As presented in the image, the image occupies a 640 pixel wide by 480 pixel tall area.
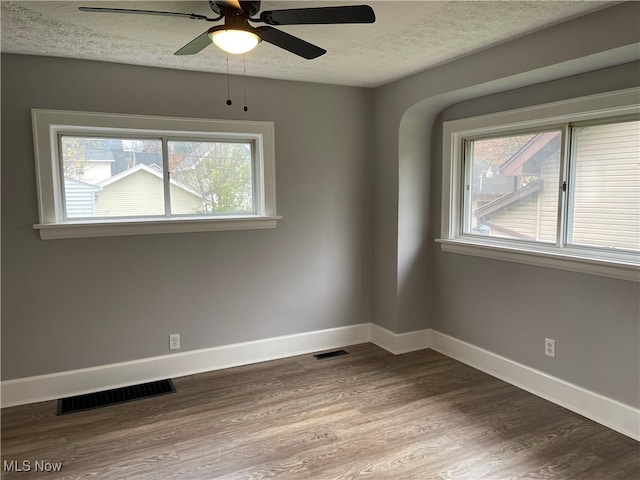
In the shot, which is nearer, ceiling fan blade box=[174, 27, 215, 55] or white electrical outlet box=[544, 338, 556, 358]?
ceiling fan blade box=[174, 27, 215, 55]

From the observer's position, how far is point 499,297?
3387 millimetres

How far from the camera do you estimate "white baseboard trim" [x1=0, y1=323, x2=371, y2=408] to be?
9.96ft

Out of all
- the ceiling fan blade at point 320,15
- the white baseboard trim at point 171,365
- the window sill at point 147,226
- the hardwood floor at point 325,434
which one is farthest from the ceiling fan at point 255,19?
the white baseboard trim at point 171,365

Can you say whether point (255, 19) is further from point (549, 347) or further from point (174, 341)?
point (549, 347)

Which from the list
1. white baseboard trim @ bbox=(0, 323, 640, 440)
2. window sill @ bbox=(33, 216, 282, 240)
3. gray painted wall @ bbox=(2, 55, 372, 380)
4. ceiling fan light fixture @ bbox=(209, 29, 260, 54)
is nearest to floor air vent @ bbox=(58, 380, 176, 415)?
white baseboard trim @ bbox=(0, 323, 640, 440)

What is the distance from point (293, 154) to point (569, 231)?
2.14 meters

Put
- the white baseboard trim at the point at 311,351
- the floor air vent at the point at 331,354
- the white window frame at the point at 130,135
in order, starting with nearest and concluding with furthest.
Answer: the white baseboard trim at the point at 311,351
the white window frame at the point at 130,135
the floor air vent at the point at 331,354

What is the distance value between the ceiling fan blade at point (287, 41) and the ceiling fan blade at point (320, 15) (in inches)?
3.3

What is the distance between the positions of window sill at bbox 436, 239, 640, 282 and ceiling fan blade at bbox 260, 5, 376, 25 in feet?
6.50

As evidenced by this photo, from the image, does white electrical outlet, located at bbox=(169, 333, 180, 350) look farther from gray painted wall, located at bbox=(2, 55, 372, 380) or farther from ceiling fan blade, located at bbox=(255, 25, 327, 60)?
ceiling fan blade, located at bbox=(255, 25, 327, 60)

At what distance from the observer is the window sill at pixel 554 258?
2.56m

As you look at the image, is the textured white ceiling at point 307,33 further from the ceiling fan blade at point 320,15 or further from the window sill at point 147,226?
the window sill at point 147,226

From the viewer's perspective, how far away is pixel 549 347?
3025 mm

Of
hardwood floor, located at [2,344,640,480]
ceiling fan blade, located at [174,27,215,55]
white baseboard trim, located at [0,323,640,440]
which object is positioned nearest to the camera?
ceiling fan blade, located at [174,27,215,55]
